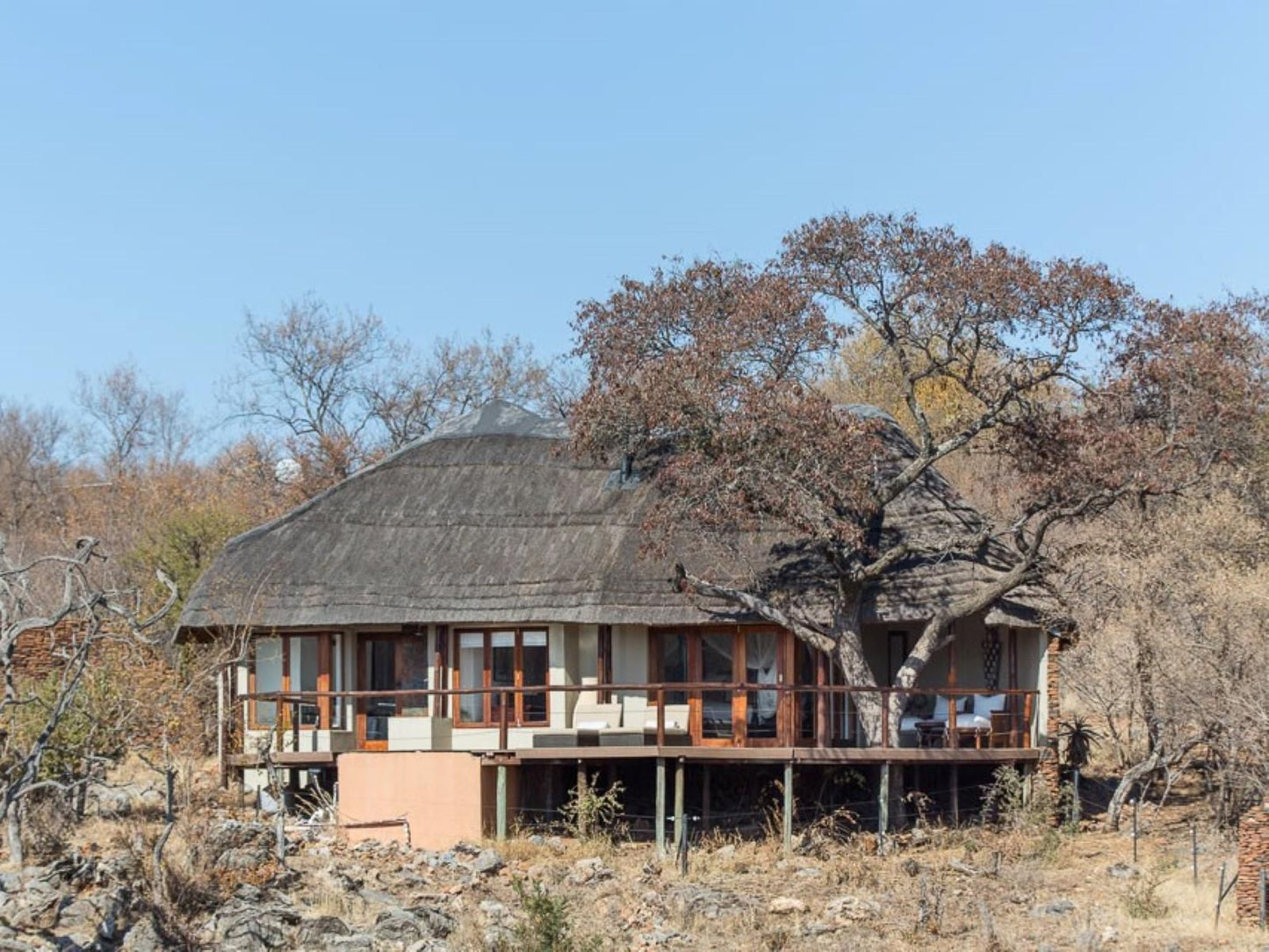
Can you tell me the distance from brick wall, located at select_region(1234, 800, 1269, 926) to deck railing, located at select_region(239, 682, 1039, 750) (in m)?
5.51

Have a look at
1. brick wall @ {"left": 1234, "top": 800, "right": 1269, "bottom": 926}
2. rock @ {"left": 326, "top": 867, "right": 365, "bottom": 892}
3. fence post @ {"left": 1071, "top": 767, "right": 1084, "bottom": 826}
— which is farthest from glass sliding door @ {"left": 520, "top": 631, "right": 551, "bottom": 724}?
brick wall @ {"left": 1234, "top": 800, "right": 1269, "bottom": 926}

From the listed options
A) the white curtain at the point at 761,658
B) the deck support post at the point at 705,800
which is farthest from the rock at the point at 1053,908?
the white curtain at the point at 761,658

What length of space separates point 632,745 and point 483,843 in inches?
103

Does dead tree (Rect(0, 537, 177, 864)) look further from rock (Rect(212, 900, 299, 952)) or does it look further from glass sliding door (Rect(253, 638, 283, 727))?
glass sliding door (Rect(253, 638, 283, 727))

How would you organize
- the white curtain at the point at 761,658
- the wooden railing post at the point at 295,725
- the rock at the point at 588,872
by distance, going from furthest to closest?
the wooden railing post at the point at 295,725 → the white curtain at the point at 761,658 → the rock at the point at 588,872

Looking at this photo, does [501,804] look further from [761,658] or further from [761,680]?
[761,658]

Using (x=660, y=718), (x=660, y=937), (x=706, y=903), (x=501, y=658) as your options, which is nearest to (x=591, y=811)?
(x=660, y=718)

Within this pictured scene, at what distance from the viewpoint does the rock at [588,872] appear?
948 inches

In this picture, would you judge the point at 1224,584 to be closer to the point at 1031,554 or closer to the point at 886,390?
the point at 1031,554

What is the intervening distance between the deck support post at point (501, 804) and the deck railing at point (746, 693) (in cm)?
40

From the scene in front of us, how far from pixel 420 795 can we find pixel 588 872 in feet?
13.0

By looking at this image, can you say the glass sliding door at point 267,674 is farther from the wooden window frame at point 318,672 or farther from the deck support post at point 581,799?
the deck support post at point 581,799

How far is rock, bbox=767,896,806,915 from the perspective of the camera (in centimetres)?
2281

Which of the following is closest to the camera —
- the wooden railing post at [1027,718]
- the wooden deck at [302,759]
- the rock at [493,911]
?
the rock at [493,911]
